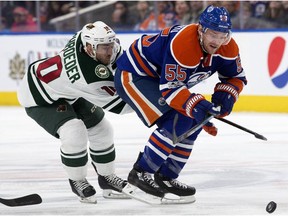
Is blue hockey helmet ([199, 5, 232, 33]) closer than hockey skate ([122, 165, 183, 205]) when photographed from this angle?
Yes

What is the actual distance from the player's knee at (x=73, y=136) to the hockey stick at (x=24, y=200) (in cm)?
26

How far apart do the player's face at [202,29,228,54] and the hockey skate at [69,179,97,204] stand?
94 centimetres

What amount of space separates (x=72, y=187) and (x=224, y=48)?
1.04 meters

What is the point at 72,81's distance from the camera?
3.98m

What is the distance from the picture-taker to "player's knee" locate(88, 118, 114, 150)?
13.8ft

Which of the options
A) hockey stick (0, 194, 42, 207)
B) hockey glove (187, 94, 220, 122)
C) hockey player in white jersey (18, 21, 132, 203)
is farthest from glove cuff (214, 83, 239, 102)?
hockey stick (0, 194, 42, 207)

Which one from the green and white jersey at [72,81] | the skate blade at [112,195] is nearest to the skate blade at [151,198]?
the skate blade at [112,195]

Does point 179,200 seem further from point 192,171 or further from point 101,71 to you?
point 192,171

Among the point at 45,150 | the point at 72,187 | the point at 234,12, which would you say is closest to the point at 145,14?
the point at 234,12

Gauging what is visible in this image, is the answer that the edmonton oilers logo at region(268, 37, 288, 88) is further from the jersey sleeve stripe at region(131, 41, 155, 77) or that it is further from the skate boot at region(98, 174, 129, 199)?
the jersey sleeve stripe at region(131, 41, 155, 77)

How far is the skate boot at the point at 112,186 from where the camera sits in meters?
4.18

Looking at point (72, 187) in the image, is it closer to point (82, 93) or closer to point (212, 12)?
point (82, 93)

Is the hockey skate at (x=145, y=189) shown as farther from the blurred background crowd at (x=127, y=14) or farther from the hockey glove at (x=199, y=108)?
the blurred background crowd at (x=127, y=14)

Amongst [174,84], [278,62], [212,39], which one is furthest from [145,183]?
[278,62]
